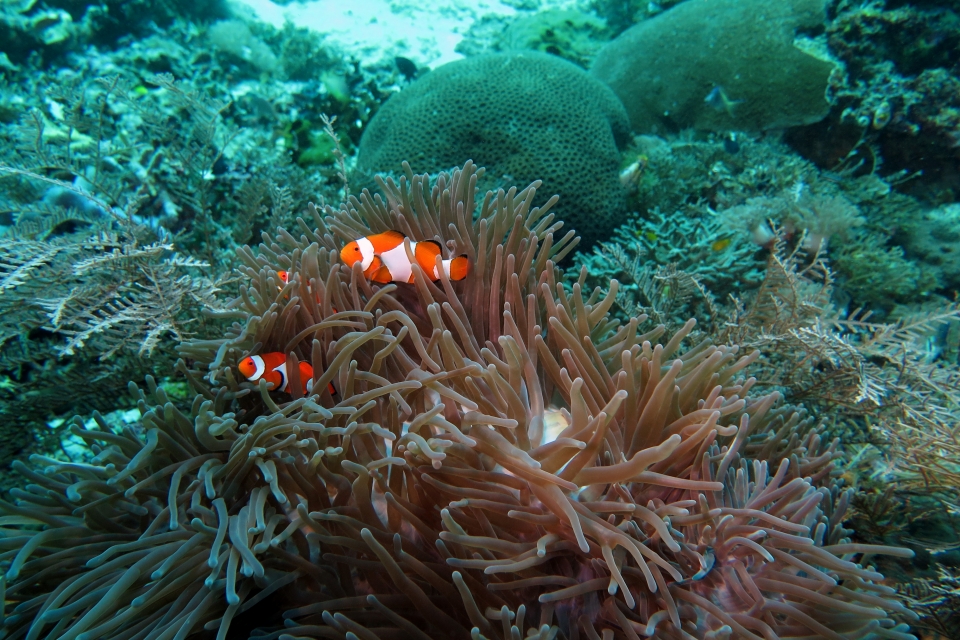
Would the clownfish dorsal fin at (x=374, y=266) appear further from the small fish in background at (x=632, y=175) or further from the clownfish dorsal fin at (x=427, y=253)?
Answer: the small fish in background at (x=632, y=175)

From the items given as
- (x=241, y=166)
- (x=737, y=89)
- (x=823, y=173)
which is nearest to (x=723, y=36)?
(x=737, y=89)

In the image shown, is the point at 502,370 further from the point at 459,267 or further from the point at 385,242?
the point at 385,242

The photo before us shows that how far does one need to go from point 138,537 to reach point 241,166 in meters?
3.95

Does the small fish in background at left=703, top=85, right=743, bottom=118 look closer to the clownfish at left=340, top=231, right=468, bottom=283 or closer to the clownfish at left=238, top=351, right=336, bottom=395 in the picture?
the clownfish at left=340, top=231, right=468, bottom=283

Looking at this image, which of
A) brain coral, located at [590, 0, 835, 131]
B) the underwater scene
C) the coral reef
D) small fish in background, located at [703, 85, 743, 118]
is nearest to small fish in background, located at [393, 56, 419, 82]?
the underwater scene

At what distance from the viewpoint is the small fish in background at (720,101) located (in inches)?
241

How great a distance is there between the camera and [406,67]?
27.2 feet

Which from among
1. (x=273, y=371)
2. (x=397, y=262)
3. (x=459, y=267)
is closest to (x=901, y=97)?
(x=459, y=267)

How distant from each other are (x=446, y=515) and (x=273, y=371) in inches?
36.4

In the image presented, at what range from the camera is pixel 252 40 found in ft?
30.0

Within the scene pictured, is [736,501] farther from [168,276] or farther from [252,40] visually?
[252,40]

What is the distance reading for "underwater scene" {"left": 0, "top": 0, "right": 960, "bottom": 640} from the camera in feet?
5.02

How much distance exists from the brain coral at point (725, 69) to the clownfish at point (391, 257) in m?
5.51

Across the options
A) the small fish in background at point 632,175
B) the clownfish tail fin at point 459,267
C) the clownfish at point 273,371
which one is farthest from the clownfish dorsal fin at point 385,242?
the small fish in background at point 632,175
